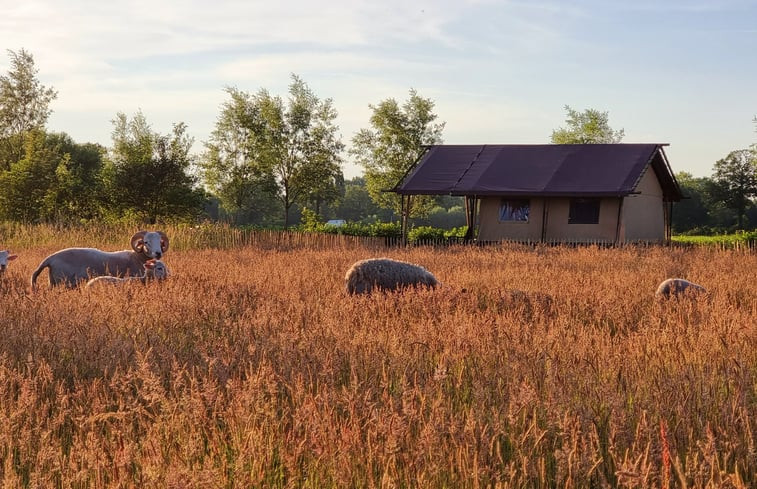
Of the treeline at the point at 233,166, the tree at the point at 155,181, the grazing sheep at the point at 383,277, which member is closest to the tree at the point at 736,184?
the treeline at the point at 233,166

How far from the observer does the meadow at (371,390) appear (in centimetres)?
321

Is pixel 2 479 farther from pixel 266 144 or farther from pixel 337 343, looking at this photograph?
pixel 266 144

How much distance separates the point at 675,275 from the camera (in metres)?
13.1

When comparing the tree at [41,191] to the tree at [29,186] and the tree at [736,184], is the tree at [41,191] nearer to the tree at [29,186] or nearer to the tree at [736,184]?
the tree at [29,186]

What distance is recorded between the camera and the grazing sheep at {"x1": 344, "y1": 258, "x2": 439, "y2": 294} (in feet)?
33.2

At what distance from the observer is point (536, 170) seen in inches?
Result: 1270

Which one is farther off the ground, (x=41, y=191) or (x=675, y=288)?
(x=41, y=191)

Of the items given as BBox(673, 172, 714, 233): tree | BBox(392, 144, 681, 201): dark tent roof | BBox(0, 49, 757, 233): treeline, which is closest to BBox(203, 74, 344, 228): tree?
BBox(0, 49, 757, 233): treeline

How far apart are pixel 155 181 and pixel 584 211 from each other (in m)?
21.7

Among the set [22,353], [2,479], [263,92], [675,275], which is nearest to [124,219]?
[263,92]

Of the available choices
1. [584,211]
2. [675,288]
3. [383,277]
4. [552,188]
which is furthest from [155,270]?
[584,211]

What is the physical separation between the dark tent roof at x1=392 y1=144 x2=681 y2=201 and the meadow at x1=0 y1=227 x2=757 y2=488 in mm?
19766

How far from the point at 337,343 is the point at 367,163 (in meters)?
49.4

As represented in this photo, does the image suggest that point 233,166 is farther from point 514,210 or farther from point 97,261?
point 97,261
